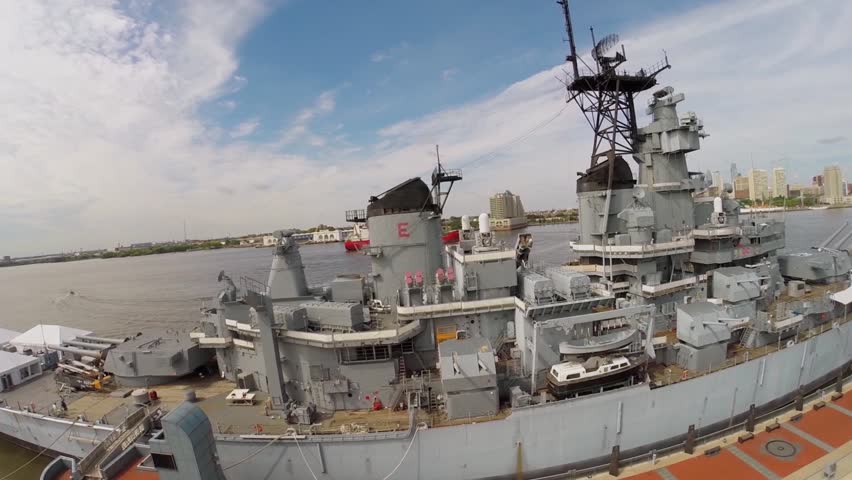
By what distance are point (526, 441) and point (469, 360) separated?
2.64m

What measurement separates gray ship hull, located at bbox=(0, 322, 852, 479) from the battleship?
0.05 metres

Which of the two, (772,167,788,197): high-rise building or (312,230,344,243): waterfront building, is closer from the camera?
(772,167,788,197): high-rise building

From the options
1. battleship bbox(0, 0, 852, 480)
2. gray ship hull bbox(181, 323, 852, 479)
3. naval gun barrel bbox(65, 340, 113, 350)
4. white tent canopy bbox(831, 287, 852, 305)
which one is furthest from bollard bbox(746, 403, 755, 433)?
naval gun barrel bbox(65, 340, 113, 350)

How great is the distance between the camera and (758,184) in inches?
1348

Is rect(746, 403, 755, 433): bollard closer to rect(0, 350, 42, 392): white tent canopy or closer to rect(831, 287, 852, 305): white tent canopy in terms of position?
rect(831, 287, 852, 305): white tent canopy

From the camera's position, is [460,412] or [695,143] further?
[695,143]

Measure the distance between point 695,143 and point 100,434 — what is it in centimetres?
2731

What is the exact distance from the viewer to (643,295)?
15977 millimetres

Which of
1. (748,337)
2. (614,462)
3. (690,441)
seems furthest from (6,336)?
(748,337)

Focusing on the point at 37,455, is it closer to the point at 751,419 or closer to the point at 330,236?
the point at 751,419

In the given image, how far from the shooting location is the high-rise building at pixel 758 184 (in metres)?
32.0

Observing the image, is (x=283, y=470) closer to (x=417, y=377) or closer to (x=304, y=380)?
(x=304, y=380)

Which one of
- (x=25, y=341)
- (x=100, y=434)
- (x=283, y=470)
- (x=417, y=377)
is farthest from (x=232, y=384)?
(x=25, y=341)

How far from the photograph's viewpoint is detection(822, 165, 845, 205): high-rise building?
2728 inches
